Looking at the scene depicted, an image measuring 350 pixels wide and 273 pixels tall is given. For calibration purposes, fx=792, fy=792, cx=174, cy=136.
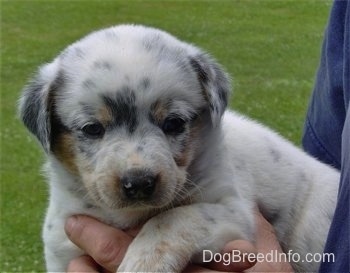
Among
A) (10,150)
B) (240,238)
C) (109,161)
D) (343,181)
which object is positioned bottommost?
(10,150)

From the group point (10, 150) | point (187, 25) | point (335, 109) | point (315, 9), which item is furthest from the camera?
point (315, 9)

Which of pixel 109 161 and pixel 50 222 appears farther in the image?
pixel 50 222

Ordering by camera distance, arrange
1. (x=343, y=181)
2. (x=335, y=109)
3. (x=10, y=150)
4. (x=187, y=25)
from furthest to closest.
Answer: (x=187, y=25) → (x=10, y=150) → (x=335, y=109) → (x=343, y=181)

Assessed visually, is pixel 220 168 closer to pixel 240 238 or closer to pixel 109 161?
pixel 240 238

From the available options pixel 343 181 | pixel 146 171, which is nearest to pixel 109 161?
pixel 146 171

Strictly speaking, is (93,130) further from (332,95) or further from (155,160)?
(332,95)

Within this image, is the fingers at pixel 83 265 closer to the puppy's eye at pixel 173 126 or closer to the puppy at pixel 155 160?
the puppy at pixel 155 160

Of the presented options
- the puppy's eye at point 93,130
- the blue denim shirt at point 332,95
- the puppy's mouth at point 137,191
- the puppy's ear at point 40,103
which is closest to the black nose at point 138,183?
the puppy's mouth at point 137,191

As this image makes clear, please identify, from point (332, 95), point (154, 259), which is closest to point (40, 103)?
point (154, 259)
